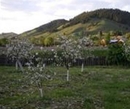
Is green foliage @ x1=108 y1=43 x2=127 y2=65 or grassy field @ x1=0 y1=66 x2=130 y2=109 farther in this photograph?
green foliage @ x1=108 y1=43 x2=127 y2=65

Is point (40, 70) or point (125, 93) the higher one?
point (40, 70)

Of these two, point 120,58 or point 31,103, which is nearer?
point 31,103

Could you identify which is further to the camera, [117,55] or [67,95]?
[117,55]

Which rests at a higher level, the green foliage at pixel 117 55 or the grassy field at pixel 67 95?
the green foliage at pixel 117 55

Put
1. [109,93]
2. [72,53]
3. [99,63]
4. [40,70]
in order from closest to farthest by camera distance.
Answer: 1. [40,70]
2. [109,93]
3. [72,53]
4. [99,63]

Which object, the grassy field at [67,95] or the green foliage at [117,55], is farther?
the green foliage at [117,55]

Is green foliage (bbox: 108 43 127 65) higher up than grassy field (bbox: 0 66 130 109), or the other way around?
green foliage (bbox: 108 43 127 65)

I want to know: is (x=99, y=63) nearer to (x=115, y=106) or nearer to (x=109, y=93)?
(x=109, y=93)

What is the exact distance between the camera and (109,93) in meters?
45.0

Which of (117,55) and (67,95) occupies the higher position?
(117,55)

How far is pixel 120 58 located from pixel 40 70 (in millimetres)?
61051

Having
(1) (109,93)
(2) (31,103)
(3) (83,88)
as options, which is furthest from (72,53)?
(2) (31,103)

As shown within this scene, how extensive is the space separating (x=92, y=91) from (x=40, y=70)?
810 cm

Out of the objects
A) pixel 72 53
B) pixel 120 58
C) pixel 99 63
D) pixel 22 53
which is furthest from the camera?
pixel 99 63
